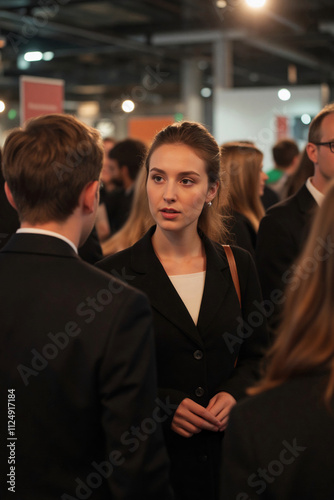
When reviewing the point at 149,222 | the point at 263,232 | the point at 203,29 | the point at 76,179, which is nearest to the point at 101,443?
the point at 76,179

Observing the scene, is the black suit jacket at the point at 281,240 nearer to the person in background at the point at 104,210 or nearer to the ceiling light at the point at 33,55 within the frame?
the person in background at the point at 104,210

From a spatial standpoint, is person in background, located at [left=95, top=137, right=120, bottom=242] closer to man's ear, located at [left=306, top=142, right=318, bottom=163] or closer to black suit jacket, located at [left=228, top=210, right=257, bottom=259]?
black suit jacket, located at [left=228, top=210, right=257, bottom=259]

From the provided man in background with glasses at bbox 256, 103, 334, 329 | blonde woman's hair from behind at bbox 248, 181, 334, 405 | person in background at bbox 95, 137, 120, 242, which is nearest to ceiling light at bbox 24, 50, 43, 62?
person in background at bbox 95, 137, 120, 242

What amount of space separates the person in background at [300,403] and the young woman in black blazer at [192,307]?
3.26 ft

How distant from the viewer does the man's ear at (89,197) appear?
1602mm

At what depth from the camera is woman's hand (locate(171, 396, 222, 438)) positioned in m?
2.11

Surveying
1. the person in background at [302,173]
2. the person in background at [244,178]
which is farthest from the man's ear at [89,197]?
the person in background at [244,178]

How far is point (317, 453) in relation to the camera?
1089 mm

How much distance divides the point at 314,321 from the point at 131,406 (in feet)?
1.83

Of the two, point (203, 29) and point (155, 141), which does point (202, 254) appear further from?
point (203, 29)

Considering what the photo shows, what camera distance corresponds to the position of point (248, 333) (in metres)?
2.30

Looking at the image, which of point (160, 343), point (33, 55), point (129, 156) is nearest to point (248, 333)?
point (160, 343)

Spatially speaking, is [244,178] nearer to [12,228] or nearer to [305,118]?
[12,228]

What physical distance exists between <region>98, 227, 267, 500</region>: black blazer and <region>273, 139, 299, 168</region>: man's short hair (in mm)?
4886
